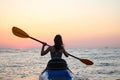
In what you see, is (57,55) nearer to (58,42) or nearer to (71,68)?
(58,42)

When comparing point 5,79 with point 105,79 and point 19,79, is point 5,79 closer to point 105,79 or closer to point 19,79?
point 19,79

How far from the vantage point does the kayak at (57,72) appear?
7.71 metres

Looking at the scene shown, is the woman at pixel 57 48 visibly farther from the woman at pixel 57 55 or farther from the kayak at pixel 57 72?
the kayak at pixel 57 72

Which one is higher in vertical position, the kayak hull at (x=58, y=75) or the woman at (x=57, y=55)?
the woman at (x=57, y=55)

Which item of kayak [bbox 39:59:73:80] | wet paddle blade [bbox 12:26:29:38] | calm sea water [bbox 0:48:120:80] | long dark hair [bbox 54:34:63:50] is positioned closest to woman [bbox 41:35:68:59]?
long dark hair [bbox 54:34:63:50]

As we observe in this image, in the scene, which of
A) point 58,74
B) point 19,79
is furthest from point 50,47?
point 19,79

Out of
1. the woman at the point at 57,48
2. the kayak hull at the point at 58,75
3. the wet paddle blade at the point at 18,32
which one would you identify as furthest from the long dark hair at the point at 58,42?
the wet paddle blade at the point at 18,32

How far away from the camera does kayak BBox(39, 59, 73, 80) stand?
25.3ft

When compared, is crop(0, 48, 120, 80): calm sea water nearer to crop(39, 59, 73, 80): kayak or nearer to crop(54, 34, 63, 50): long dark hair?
crop(39, 59, 73, 80): kayak

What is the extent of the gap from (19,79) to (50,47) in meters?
7.25

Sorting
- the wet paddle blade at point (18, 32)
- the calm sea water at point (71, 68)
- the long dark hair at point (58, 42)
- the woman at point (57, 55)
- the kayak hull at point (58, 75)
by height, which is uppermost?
the wet paddle blade at point (18, 32)

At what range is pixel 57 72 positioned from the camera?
7945mm

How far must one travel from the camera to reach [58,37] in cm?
796

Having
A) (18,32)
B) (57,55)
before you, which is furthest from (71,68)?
(57,55)
